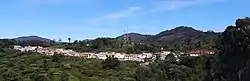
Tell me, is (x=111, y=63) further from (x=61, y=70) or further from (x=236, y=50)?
(x=236, y=50)

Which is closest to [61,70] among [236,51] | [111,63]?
[111,63]

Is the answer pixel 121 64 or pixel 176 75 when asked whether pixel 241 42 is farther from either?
pixel 121 64

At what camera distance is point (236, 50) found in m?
32.8

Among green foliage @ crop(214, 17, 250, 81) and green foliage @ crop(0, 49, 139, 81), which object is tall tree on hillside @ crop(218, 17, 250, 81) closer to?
green foliage @ crop(214, 17, 250, 81)

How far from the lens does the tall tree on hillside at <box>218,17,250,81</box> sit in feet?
105

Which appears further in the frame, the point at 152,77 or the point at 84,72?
the point at 84,72

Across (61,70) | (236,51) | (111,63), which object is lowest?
(61,70)

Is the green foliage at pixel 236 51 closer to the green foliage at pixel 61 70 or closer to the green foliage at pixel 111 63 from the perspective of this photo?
the green foliage at pixel 61 70

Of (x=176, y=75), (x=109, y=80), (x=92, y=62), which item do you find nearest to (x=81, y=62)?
(x=92, y=62)

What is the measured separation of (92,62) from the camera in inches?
3996

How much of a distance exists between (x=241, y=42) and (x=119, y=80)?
40.2 meters

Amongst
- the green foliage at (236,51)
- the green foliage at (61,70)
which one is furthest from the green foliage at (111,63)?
the green foliage at (236,51)

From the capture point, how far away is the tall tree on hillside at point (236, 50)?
32062 millimetres

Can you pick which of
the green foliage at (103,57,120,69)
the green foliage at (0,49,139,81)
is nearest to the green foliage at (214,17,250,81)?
the green foliage at (0,49,139,81)
